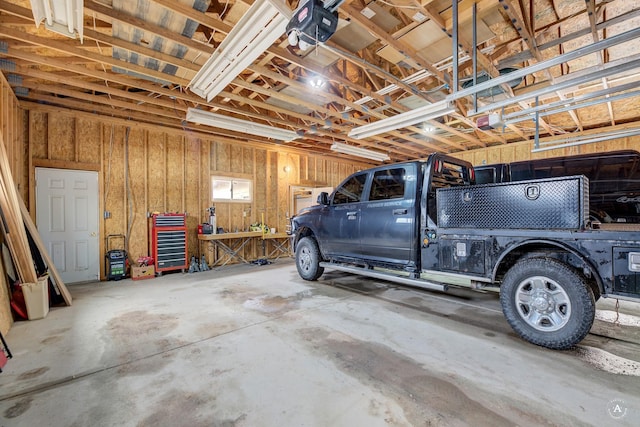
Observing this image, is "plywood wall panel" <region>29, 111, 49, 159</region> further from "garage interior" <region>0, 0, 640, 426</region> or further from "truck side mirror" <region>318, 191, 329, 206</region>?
"truck side mirror" <region>318, 191, 329, 206</region>

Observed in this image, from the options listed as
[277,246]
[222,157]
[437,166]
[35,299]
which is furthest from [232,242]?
[437,166]

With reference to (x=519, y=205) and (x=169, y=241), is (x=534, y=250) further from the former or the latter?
(x=169, y=241)

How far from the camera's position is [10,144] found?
13.2 ft

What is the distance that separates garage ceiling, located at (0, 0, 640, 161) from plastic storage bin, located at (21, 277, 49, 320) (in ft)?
8.94

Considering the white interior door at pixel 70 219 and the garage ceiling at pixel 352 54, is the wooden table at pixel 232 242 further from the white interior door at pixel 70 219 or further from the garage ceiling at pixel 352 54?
the garage ceiling at pixel 352 54

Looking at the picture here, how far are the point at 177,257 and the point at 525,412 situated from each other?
6.13 metres

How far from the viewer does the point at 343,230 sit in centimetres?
441

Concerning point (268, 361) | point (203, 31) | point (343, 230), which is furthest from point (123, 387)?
point (203, 31)

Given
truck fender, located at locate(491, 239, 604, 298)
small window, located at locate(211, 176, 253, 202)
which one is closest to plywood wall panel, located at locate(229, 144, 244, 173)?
small window, located at locate(211, 176, 253, 202)

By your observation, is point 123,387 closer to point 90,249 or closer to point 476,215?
point 476,215

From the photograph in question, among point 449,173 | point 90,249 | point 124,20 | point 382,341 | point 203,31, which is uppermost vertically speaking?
point 203,31

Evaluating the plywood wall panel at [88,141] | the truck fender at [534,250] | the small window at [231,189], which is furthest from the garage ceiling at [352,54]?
the small window at [231,189]

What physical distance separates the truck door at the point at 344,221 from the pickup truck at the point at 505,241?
3 centimetres

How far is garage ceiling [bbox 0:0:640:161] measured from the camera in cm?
270
